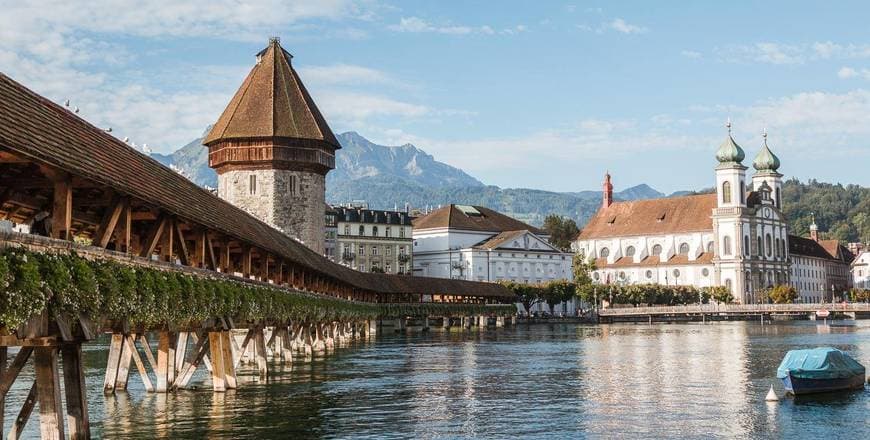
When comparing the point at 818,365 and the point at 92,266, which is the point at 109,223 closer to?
the point at 92,266

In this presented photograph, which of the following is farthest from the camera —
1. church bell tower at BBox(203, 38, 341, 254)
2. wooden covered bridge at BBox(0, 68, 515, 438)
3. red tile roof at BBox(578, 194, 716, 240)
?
red tile roof at BBox(578, 194, 716, 240)

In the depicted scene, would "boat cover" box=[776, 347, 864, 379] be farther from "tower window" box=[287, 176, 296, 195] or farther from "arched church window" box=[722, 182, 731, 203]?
"arched church window" box=[722, 182, 731, 203]

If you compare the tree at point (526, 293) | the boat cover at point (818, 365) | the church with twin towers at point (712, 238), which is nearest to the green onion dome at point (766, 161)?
the church with twin towers at point (712, 238)

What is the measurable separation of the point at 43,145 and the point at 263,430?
10.4 m

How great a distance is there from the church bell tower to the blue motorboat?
5130 cm

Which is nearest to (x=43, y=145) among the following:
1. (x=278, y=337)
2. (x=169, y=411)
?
(x=169, y=411)

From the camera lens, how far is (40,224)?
25609 millimetres

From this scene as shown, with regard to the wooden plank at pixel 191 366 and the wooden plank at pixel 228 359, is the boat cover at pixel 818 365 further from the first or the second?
the wooden plank at pixel 191 366

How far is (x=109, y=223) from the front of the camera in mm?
21297

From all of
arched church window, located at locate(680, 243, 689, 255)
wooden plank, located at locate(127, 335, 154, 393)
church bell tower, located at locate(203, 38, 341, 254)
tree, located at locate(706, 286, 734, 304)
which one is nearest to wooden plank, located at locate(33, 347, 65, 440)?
wooden plank, located at locate(127, 335, 154, 393)

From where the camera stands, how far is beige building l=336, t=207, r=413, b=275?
141 meters

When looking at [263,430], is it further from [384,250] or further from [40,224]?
[384,250]

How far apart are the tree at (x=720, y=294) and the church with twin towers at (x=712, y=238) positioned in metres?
4.29

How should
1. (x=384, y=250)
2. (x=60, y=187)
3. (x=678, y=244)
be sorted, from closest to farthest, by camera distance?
1. (x=60, y=187)
2. (x=384, y=250)
3. (x=678, y=244)
